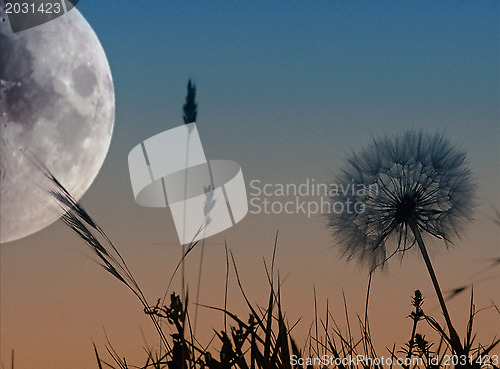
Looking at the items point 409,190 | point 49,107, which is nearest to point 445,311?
point 409,190

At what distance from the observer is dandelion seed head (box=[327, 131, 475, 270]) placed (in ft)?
15.2

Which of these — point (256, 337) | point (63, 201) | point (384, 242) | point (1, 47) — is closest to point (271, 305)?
point (256, 337)

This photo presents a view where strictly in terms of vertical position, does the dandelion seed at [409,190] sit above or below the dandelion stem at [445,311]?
above

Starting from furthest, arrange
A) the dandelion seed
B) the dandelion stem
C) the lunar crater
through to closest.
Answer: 1. the lunar crater
2. the dandelion seed
3. the dandelion stem

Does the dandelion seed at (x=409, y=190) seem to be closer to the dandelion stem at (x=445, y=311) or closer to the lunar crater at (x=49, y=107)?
the dandelion stem at (x=445, y=311)

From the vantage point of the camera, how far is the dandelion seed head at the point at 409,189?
464 cm

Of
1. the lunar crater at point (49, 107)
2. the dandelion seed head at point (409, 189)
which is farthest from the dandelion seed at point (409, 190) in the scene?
the lunar crater at point (49, 107)

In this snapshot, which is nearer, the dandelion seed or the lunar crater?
the dandelion seed

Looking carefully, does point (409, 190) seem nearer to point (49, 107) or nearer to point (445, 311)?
point (445, 311)

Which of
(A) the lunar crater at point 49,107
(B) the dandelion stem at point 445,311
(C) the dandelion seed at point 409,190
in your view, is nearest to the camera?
(B) the dandelion stem at point 445,311

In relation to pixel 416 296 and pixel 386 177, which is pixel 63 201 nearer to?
pixel 416 296

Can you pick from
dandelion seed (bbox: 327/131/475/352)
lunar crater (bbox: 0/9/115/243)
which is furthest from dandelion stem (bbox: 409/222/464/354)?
lunar crater (bbox: 0/9/115/243)

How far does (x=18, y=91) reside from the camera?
34.0 feet

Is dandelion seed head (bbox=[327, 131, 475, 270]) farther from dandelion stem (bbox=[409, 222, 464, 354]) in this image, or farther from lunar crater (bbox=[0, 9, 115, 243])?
lunar crater (bbox=[0, 9, 115, 243])
